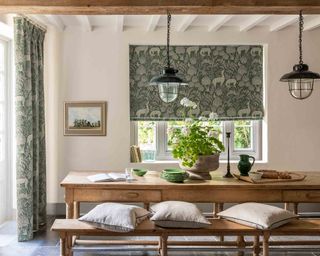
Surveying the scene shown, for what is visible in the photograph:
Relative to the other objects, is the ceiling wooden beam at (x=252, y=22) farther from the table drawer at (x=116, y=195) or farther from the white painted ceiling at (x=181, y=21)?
the table drawer at (x=116, y=195)

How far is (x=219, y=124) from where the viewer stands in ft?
20.9

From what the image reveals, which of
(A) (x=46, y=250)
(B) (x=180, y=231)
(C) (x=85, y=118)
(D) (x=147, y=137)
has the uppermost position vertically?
(C) (x=85, y=118)

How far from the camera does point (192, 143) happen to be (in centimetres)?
404

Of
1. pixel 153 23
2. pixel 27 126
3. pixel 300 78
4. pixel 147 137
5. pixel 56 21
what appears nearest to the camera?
pixel 300 78

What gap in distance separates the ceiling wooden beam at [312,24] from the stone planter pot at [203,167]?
103 inches

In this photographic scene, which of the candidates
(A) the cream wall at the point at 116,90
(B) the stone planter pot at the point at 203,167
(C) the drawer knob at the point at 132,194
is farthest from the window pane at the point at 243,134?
(C) the drawer knob at the point at 132,194

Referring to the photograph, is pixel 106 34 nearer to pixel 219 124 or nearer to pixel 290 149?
pixel 219 124

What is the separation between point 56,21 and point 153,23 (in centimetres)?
122

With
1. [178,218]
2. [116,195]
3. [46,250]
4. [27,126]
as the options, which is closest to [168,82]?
[116,195]

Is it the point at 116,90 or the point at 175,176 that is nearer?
the point at 175,176

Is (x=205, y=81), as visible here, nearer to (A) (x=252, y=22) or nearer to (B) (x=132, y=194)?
(A) (x=252, y=22)

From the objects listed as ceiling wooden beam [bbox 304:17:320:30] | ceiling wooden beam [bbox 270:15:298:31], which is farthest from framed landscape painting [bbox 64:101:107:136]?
ceiling wooden beam [bbox 304:17:320:30]

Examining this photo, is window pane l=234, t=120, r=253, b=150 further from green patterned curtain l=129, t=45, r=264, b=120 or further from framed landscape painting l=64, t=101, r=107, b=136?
framed landscape painting l=64, t=101, r=107, b=136

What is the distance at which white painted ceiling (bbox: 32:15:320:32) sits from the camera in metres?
5.47
